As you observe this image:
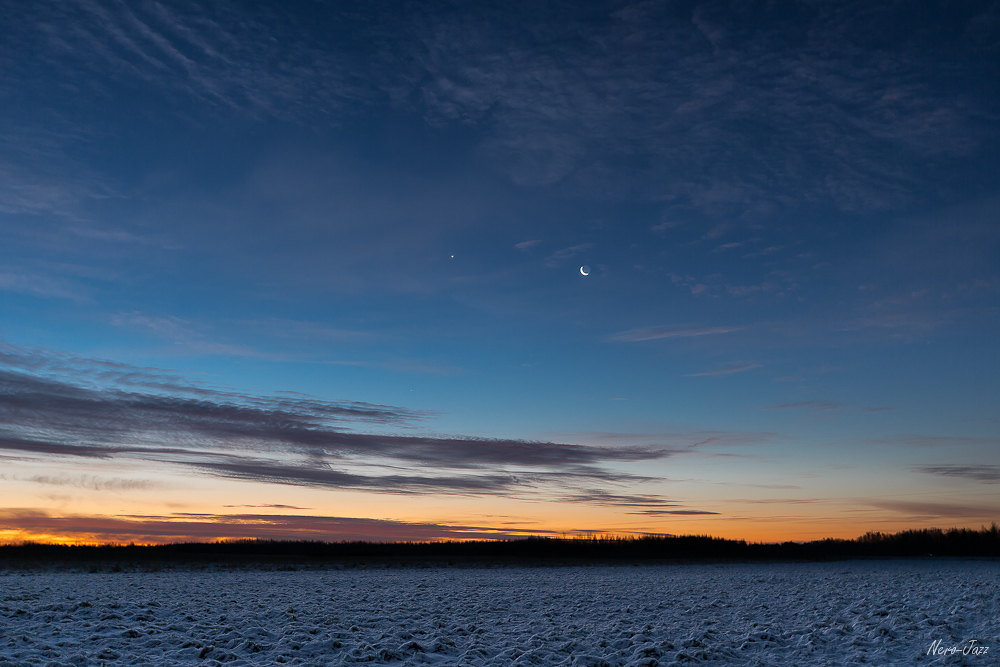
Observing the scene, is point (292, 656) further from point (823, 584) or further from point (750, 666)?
point (823, 584)

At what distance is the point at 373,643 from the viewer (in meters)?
17.3

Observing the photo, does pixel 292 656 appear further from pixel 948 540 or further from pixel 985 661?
pixel 948 540

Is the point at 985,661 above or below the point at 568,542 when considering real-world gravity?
above

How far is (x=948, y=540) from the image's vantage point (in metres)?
129

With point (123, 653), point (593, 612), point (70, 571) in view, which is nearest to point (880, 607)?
point (593, 612)

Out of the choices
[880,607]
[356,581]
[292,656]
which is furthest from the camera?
[356,581]

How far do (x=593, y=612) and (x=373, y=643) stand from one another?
11.0 meters

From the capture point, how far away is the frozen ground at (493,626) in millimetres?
15859

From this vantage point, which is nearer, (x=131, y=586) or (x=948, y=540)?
(x=131, y=586)

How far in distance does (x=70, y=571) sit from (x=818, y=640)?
185 feet

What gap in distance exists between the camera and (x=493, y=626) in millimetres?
21031

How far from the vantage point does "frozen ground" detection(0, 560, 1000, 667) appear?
15.9 meters

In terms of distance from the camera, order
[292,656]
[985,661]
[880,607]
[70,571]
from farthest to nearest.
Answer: [70,571] < [880,607] < [292,656] < [985,661]

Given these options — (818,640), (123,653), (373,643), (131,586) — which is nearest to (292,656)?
(373,643)
